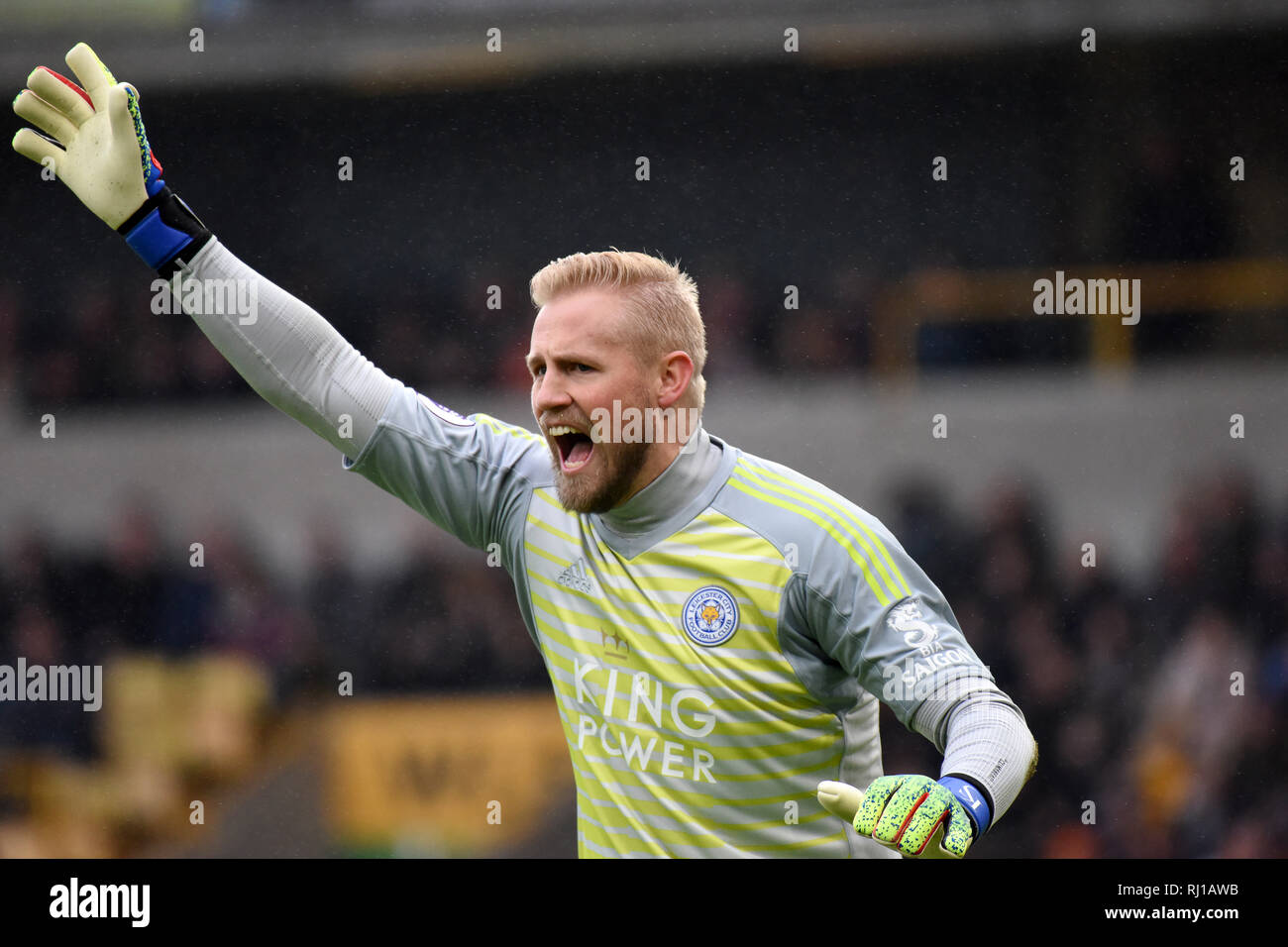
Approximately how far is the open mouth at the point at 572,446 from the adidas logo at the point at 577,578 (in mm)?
199

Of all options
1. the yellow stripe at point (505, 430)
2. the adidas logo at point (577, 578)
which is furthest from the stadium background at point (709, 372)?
the adidas logo at point (577, 578)

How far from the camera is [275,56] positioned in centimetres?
1093

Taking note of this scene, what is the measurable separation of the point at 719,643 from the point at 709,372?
6689 mm

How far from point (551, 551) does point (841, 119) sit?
8719 millimetres

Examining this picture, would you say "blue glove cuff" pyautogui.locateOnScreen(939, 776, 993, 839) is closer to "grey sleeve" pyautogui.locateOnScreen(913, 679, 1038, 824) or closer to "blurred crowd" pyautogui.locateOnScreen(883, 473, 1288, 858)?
"grey sleeve" pyautogui.locateOnScreen(913, 679, 1038, 824)

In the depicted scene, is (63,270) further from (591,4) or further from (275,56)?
(591,4)

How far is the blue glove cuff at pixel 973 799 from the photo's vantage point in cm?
233

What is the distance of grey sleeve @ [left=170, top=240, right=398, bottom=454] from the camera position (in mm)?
2783

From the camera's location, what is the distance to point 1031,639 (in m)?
7.96

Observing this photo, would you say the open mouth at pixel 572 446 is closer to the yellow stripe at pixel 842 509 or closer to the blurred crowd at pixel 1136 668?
the yellow stripe at pixel 842 509

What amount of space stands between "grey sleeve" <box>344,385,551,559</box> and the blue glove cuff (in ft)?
3.48

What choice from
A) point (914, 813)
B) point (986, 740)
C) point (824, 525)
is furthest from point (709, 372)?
point (914, 813)

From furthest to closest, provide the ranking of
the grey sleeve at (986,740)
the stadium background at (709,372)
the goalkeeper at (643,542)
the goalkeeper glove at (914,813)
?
the stadium background at (709,372) < the goalkeeper at (643,542) < the grey sleeve at (986,740) < the goalkeeper glove at (914,813)
